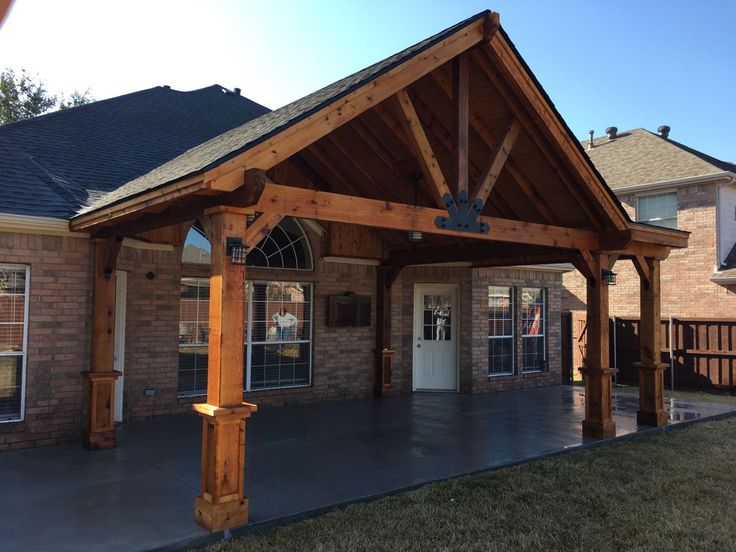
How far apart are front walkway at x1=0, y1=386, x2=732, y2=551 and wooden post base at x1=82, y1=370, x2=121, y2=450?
0.17m

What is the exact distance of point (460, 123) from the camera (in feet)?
21.9

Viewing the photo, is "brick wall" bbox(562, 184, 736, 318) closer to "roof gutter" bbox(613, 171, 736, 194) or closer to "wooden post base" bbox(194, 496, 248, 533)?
"roof gutter" bbox(613, 171, 736, 194)

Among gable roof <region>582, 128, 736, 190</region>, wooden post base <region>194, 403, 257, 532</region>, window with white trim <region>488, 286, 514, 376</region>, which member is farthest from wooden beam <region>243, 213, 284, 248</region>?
gable roof <region>582, 128, 736, 190</region>

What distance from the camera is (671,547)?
16.0ft

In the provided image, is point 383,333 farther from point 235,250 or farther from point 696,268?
point 696,268

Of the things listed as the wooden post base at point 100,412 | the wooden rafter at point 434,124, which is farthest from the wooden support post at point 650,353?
the wooden post base at point 100,412

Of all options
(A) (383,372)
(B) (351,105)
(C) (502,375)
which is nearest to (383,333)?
(A) (383,372)

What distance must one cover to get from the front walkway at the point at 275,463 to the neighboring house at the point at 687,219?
6152mm

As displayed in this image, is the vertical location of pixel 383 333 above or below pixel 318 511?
above

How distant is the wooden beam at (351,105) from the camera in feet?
16.6

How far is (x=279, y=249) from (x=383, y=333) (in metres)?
2.67

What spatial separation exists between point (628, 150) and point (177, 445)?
18217mm

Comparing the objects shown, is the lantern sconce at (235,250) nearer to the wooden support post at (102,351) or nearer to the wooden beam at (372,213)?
the wooden beam at (372,213)

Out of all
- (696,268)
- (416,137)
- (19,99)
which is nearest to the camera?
(416,137)
